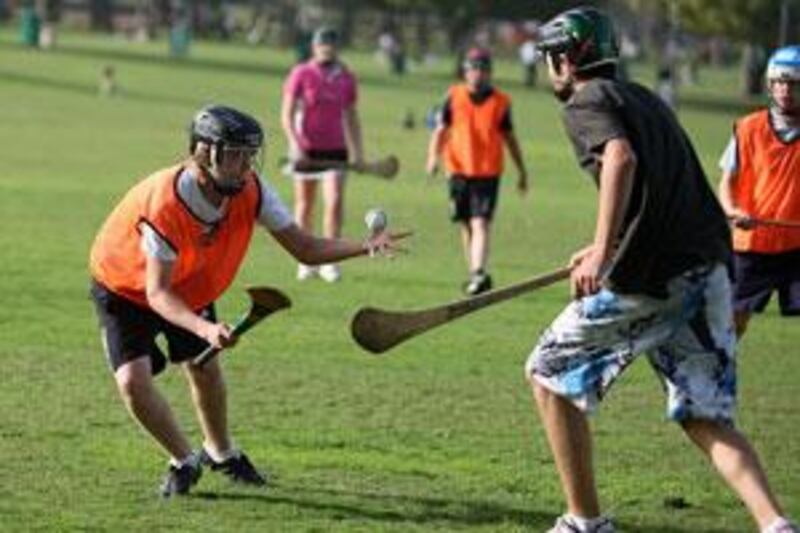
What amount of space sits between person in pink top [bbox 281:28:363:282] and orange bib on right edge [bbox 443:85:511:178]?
88 centimetres

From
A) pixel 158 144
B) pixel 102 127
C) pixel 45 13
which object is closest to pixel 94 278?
pixel 158 144

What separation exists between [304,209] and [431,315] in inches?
399

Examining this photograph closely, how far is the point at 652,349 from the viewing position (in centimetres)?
752

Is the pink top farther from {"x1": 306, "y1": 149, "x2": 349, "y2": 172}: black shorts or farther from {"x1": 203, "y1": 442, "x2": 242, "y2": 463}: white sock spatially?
{"x1": 203, "y1": 442, "x2": 242, "y2": 463}: white sock

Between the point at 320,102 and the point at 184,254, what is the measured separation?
940cm

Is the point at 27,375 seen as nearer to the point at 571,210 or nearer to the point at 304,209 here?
the point at 304,209

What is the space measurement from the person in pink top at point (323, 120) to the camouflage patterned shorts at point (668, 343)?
10.0 meters

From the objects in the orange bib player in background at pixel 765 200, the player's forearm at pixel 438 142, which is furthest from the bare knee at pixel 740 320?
the player's forearm at pixel 438 142

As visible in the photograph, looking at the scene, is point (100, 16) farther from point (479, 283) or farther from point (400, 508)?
point (400, 508)

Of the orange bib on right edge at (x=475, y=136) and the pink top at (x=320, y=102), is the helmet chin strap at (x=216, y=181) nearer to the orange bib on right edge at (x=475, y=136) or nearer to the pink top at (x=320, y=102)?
the pink top at (x=320, y=102)

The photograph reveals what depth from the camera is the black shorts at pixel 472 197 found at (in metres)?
17.6

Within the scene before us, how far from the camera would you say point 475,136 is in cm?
1772

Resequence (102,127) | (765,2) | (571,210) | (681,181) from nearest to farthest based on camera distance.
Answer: (681,181) < (571,210) < (102,127) < (765,2)

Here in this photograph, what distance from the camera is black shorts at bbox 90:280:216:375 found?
8.58 meters
